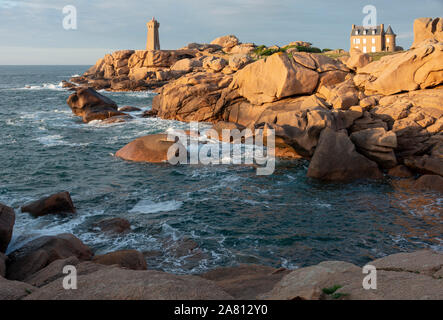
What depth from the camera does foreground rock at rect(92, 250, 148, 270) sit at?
11758 mm

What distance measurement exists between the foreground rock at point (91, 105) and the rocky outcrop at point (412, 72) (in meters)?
28.1

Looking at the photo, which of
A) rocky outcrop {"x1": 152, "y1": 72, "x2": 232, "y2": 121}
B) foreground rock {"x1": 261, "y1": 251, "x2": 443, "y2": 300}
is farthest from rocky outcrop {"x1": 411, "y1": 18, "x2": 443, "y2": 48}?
foreground rock {"x1": 261, "y1": 251, "x2": 443, "y2": 300}

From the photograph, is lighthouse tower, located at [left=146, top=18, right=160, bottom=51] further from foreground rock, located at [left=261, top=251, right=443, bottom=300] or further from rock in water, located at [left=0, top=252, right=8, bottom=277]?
foreground rock, located at [left=261, top=251, right=443, bottom=300]

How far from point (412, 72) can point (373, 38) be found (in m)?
43.1

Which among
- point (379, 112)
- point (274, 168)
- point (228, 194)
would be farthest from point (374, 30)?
point (228, 194)

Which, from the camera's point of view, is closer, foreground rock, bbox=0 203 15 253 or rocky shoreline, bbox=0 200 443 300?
rocky shoreline, bbox=0 200 443 300

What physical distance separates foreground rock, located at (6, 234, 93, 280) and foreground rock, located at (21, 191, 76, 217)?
15.2 feet

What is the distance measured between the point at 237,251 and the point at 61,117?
130ft

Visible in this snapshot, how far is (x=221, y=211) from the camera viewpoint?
60.8 ft

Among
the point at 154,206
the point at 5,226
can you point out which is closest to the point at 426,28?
the point at 154,206

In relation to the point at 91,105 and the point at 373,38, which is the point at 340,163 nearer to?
the point at 91,105

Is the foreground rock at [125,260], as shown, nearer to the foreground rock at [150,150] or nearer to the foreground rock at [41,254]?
the foreground rock at [41,254]

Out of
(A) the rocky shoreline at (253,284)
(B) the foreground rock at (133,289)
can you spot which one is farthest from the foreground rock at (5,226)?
(B) the foreground rock at (133,289)

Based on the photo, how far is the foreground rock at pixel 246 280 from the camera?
8.31 m
